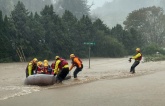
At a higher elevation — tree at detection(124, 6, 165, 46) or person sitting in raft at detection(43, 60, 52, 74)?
tree at detection(124, 6, 165, 46)


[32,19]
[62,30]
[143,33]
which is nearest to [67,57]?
[62,30]

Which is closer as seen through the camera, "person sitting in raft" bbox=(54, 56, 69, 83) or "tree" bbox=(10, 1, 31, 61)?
"person sitting in raft" bbox=(54, 56, 69, 83)

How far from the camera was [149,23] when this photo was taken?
71.9m

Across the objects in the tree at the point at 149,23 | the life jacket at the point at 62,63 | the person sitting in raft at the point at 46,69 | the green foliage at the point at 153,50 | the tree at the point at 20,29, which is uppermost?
the tree at the point at 149,23

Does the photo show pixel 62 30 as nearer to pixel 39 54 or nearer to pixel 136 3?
pixel 39 54

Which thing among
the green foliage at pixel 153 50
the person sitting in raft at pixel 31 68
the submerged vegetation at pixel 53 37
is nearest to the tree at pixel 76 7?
the submerged vegetation at pixel 53 37

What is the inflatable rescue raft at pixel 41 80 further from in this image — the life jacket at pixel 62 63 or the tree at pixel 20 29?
the tree at pixel 20 29

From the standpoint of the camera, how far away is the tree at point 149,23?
233 feet

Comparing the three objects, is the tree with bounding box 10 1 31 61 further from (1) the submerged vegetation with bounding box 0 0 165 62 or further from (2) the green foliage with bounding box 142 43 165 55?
(2) the green foliage with bounding box 142 43 165 55

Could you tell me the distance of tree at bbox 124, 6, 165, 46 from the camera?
71.1 metres

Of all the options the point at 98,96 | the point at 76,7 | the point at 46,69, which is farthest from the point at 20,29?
the point at 76,7

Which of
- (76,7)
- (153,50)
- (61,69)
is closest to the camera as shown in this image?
(61,69)

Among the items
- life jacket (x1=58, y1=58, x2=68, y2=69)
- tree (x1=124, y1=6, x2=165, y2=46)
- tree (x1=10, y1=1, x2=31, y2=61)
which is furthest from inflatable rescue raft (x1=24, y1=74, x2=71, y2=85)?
tree (x1=124, y1=6, x2=165, y2=46)

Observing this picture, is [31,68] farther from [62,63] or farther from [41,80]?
[41,80]
